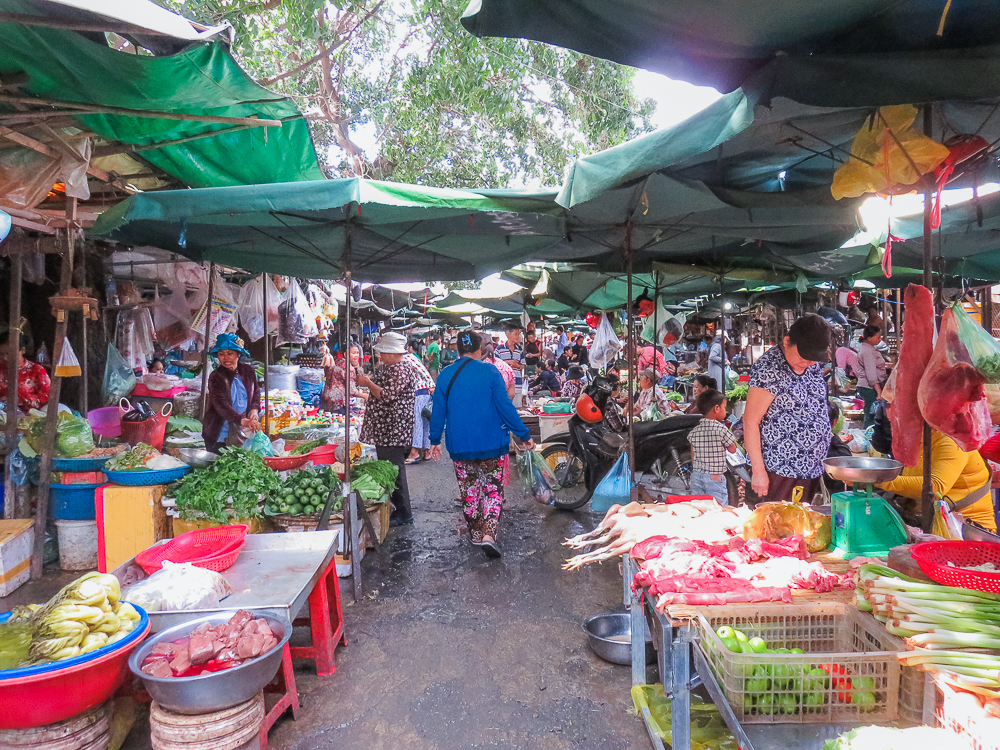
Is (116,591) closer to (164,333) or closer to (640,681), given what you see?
(640,681)

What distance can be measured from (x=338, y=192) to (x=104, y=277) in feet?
15.8

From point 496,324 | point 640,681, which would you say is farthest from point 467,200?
point 496,324

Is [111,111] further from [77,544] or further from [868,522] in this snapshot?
[868,522]

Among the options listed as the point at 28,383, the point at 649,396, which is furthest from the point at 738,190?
the point at 28,383

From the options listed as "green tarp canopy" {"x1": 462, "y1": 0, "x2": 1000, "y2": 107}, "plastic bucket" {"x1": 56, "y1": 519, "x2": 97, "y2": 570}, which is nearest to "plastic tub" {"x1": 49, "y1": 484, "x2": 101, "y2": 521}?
"plastic bucket" {"x1": 56, "y1": 519, "x2": 97, "y2": 570}

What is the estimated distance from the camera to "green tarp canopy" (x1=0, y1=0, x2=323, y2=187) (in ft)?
10.9

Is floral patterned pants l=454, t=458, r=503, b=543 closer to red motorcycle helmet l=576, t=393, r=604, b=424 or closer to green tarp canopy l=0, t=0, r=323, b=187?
red motorcycle helmet l=576, t=393, r=604, b=424

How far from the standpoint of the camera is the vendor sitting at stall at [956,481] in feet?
12.0

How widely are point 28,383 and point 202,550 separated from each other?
401 cm

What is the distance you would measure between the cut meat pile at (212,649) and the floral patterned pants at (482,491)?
118 inches

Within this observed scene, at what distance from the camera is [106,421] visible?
21.7 feet

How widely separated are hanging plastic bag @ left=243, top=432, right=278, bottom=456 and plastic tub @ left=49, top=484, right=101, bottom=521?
1.30 meters

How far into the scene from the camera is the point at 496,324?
23266mm

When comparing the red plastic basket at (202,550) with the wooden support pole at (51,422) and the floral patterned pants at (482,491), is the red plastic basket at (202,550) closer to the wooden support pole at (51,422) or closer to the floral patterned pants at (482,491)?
the wooden support pole at (51,422)
